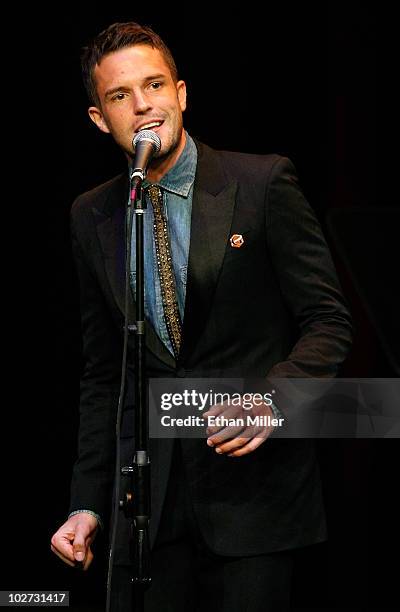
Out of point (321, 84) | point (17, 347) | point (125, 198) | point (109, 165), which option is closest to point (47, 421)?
point (17, 347)

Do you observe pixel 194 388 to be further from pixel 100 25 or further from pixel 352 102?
pixel 100 25

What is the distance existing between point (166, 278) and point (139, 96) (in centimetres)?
32

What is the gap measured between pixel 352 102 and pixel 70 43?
0.68m

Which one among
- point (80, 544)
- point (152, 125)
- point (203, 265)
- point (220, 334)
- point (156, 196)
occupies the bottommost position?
point (80, 544)

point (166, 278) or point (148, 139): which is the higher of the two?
point (148, 139)

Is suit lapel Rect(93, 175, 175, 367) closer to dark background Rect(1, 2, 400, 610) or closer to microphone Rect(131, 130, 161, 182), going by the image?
microphone Rect(131, 130, 161, 182)

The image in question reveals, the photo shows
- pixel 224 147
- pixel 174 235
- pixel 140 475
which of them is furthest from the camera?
pixel 224 147

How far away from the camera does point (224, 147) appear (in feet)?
8.30

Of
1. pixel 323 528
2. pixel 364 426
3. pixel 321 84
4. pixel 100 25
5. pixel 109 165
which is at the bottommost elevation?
pixel 323 528

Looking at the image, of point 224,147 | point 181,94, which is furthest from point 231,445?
point 224,147

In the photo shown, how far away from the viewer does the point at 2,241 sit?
259cm

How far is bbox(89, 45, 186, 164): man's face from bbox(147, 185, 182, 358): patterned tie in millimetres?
102

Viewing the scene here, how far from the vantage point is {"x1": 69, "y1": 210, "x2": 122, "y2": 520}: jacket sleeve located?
6.47 ft

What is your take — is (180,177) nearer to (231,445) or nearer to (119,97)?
(119,97)
